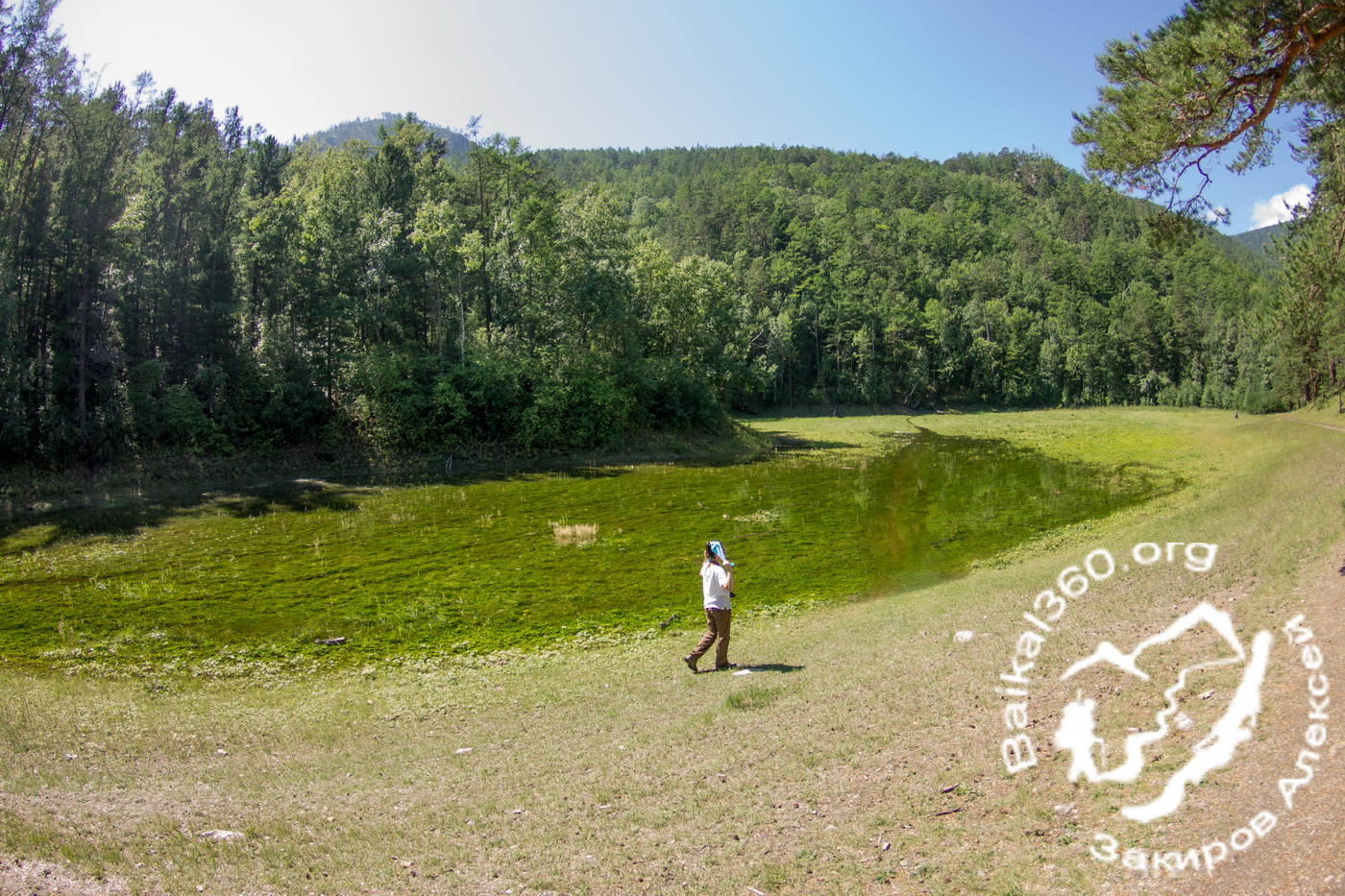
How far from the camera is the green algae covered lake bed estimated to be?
1479 centimetres

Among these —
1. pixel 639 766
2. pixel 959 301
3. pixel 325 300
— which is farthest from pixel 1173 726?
pixel 959 301

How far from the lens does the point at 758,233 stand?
126875 millimetres

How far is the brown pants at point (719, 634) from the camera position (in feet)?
38.4

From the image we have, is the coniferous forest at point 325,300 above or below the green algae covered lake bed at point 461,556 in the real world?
above

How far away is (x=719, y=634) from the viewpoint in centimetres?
1180

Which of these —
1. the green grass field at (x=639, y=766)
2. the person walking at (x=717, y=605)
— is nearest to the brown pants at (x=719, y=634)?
the person walking at (x=717, y=605)

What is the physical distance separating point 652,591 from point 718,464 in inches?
1010

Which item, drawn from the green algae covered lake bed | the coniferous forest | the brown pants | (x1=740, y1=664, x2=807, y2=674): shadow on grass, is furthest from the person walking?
the coniferous forest

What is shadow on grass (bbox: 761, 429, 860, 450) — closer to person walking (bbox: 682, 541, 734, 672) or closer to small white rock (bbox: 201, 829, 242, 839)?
person walking (bbox: 682, 541, 734, 672)

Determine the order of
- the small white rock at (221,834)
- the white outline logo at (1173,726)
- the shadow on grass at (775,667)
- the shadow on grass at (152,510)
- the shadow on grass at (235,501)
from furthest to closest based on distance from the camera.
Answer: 1. the shadow on grass at (235,501)
2. the shadow on grass at (152,510)
3. the shadow on grass at (775,667)
4. the small white rock at (221,834)
5. the white outline logo at (1173,726)

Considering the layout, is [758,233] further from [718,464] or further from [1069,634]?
[1069,634]

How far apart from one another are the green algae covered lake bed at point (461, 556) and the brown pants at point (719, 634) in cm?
326

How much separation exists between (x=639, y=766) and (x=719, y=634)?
3.86 metres

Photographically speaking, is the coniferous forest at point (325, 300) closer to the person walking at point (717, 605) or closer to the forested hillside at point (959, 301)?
the person walking at point (717, 605)
